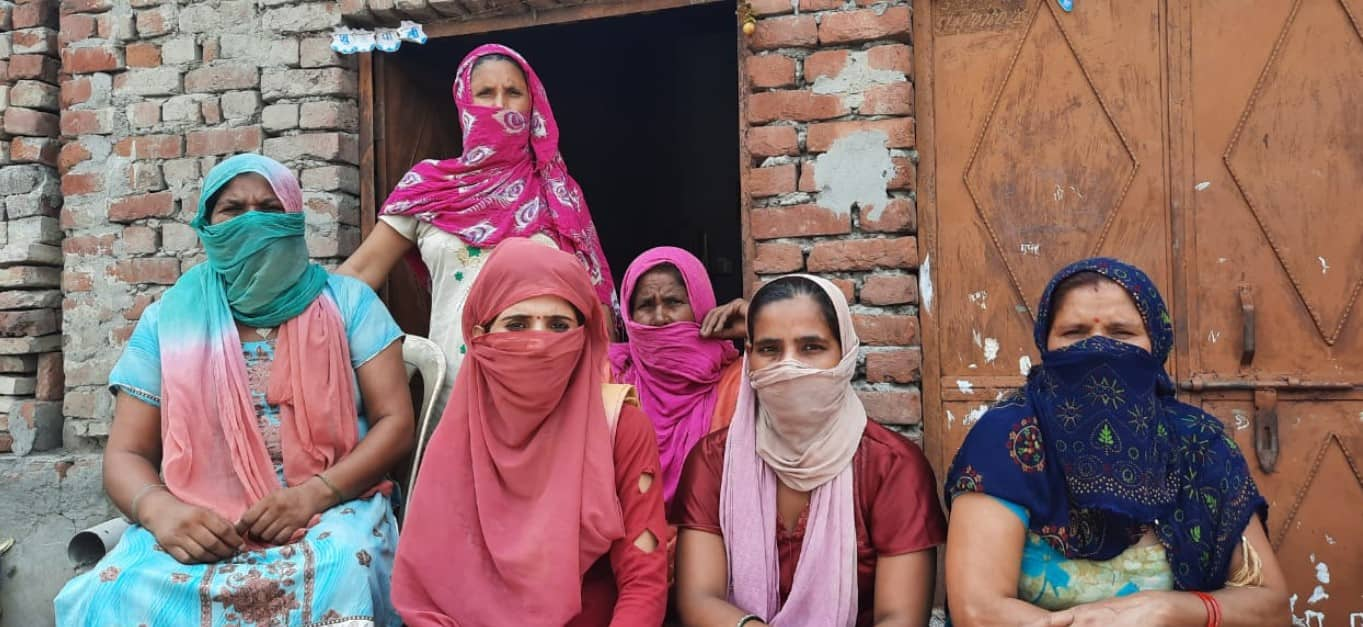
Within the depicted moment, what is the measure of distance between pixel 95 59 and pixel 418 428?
213 centimetres

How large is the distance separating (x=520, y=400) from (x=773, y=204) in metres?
1.33

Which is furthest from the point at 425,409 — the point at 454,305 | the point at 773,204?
the point at 773,204

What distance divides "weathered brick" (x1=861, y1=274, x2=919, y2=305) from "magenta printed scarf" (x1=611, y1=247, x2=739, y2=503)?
49cm

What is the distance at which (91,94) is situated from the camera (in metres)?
3.76

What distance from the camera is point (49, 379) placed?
150 inches

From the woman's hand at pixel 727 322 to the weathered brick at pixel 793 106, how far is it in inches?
28.2

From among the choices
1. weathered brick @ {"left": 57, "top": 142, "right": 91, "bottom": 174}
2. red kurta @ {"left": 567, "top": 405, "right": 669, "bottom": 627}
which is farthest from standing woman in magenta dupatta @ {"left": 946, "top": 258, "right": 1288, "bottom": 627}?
weathered brick @ {"left": 57, "top": 142, "right": 91, "bottom": 174}

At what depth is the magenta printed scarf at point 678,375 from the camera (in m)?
2.85

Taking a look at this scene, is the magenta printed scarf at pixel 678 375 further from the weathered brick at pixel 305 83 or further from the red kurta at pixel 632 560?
the weathered brick at pixel 305 83

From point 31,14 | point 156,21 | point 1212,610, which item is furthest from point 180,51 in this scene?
point 1212,610

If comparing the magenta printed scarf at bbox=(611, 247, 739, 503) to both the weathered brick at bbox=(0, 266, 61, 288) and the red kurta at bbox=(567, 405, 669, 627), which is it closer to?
the red kurta at bbox=(567, 405, 669, 627)

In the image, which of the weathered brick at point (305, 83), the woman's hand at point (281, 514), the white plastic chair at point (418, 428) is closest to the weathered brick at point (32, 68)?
the weathered brick at point (305, 83)

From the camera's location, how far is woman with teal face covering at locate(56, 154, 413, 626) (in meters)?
2.23

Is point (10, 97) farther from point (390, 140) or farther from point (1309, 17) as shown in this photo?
point (1309, 17)
